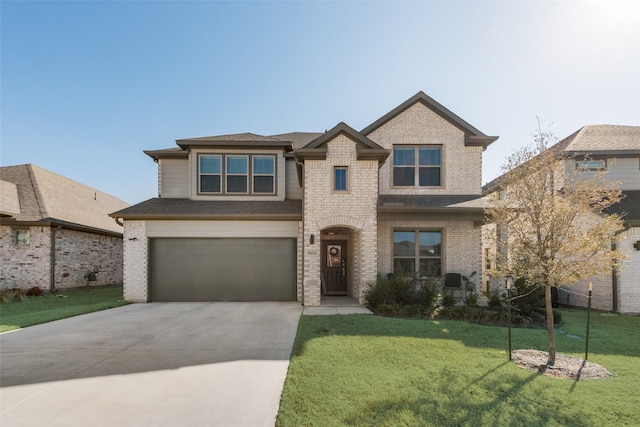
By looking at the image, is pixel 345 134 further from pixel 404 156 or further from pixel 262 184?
pixel 262 184

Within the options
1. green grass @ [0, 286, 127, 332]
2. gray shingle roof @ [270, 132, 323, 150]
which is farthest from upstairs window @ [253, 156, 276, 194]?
green grass @ [0, 286, 127, 332]

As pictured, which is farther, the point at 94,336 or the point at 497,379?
the point at 94,336

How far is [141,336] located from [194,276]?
4.97 meters

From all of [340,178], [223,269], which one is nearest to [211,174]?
[223,269]

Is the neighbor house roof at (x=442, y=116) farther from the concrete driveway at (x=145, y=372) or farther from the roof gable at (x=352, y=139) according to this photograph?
the concrete driveway at (x=145, y=372)

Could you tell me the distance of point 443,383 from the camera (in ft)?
14.3

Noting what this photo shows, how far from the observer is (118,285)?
17641 mm

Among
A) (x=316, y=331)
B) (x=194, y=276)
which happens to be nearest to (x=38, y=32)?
(x=194, y=276)

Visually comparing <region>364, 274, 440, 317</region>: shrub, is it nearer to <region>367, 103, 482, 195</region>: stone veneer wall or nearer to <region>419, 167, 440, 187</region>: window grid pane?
<region>367, 103, 482, 195</region>: stone veneer wall

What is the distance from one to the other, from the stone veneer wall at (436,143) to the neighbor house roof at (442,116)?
0.44 ft

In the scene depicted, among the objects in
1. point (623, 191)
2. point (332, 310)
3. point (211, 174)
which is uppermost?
point (211, 174)

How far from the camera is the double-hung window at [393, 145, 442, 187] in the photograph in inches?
480

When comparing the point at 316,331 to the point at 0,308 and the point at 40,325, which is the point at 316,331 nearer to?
the point at 40,325

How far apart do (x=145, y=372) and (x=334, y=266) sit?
9.10 m
